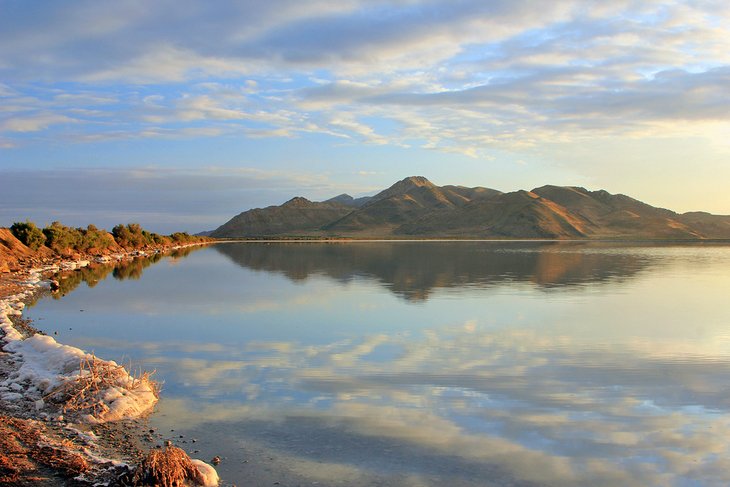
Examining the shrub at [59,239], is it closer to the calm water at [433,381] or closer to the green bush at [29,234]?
the green bush at [29,234]

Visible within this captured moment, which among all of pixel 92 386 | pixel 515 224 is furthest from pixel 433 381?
pixel 515 224

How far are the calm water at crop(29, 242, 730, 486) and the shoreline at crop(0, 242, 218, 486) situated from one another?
48cm

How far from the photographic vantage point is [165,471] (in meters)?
5.34

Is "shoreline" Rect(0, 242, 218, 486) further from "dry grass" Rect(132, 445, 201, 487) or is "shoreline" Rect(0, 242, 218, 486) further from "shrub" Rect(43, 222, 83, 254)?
"shrub" Rect(43, 222, 83, 254)

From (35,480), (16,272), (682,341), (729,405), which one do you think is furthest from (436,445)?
(16,272)

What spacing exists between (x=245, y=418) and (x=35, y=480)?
265 centimetres

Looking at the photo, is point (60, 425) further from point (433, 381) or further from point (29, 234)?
point (29, 234)

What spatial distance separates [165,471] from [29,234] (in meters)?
34.0

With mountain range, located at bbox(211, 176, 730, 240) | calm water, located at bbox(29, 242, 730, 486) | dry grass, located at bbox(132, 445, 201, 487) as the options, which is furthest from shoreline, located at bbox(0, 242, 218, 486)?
mountain range, located at bbox(211, 176, 730, 240)

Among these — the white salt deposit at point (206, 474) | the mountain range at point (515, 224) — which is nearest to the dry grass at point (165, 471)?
the white salt deposit at point (206, 474)

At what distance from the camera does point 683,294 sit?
71.5 feet

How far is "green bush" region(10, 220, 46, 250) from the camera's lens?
1353 inches

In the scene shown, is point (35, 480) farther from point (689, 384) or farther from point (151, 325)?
point (151, 325)

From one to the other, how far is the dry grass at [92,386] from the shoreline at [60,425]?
0.08ft
